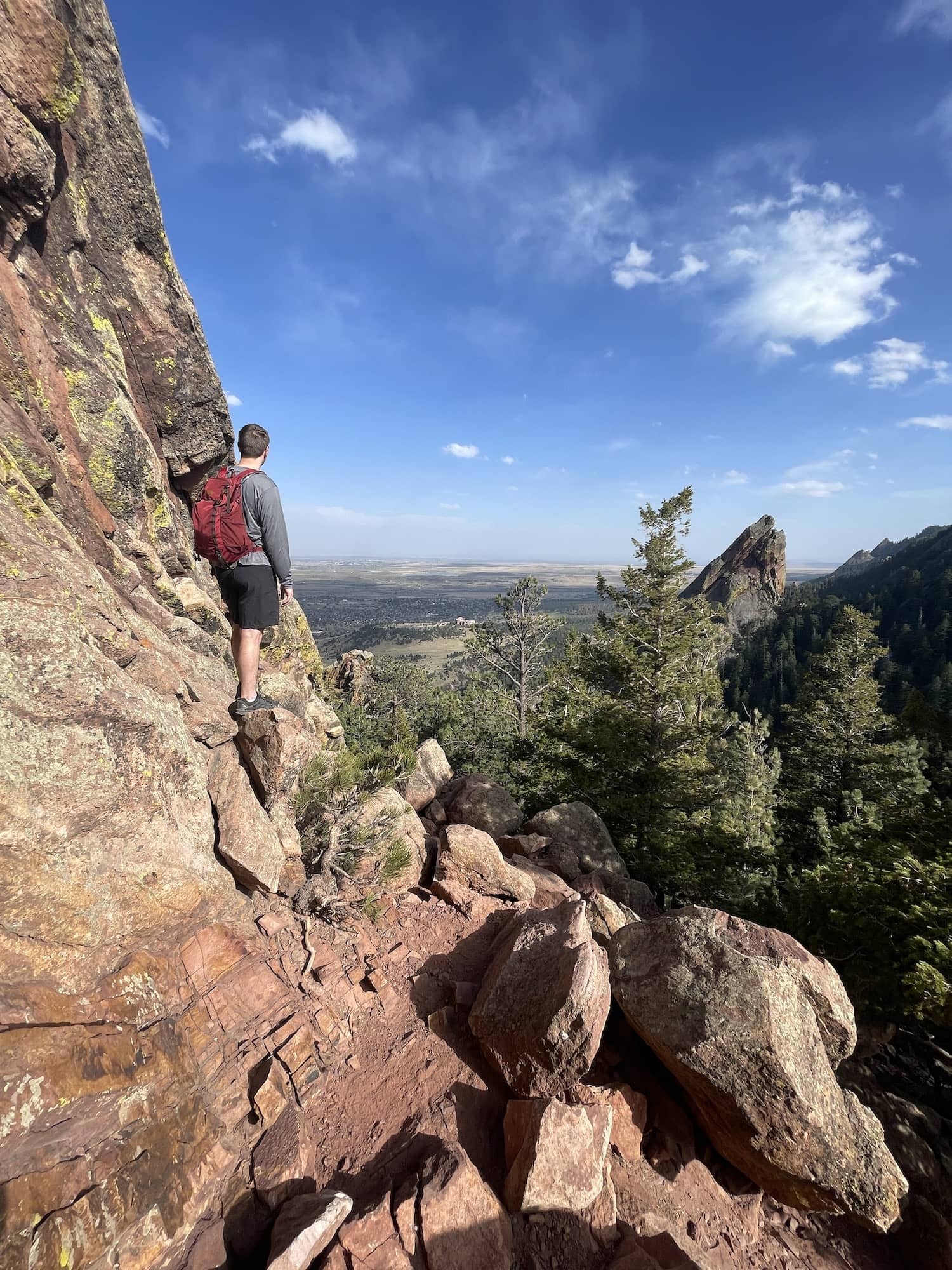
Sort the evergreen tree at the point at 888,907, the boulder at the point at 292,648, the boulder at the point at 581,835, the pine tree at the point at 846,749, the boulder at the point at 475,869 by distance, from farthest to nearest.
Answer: the pine tree at the point at 846,749 → the boulder at the point at 292,648 → the boulder at the point at 581,835 → the boulder at the point at 475,869 → the evergreen tree at the point at 888,907

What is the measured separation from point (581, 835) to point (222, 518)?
9.55 metres

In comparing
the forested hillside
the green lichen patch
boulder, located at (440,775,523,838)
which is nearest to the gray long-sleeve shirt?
the green lichen patch

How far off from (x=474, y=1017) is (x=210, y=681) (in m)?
5.39

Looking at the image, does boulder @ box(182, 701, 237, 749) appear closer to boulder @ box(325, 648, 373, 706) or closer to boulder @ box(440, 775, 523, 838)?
boulder @ box(440, 775, 523, 838)

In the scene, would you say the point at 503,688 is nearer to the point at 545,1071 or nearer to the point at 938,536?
the point at 545,1071

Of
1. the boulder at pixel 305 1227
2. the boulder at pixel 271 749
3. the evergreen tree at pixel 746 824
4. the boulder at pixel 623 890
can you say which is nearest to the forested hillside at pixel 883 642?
the evergreen tree at pixel 746 824

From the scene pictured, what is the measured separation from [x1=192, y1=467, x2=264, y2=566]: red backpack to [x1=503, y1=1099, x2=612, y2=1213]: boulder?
20.2 feet

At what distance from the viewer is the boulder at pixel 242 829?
5.12m

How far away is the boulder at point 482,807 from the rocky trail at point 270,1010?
3509mm

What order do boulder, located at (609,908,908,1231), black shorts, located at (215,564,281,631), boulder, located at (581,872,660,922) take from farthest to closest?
boulder, located at (581,872,660,922), black shorts, located at (215,564,281,631), boulder, located at (609,908,908,1231)

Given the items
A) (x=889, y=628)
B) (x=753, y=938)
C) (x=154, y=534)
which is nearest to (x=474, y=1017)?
(x=753, y=938)

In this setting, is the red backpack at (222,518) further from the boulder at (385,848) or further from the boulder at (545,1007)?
the boulder at (545,1007)

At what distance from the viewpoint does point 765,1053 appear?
4434 mm

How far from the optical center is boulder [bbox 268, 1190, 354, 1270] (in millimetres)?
3062
